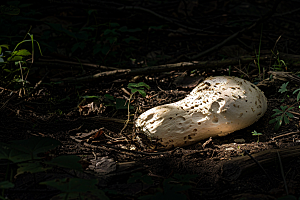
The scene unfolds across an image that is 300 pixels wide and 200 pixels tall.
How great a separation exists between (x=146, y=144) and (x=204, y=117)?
619 millimetres

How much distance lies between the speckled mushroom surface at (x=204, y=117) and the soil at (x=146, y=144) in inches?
4.1

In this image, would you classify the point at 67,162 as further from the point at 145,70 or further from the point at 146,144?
the point at 145,70

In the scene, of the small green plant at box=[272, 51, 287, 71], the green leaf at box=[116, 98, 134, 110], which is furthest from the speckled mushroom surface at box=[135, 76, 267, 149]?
the small green plant at box=[272, 51, 287, 71]

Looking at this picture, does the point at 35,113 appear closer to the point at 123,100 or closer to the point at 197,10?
the point at 123,100

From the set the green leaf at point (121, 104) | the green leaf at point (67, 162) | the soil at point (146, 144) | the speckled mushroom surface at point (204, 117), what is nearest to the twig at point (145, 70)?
the soil at point (146, 144)

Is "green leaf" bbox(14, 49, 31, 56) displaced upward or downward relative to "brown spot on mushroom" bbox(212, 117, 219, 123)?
upward

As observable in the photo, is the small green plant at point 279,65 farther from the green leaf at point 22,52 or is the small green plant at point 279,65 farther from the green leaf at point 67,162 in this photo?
the green leaf at point 22,52

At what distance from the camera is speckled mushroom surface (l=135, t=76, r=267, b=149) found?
239cm

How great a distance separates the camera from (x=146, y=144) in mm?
2418

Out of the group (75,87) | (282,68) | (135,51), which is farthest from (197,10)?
(75,87)

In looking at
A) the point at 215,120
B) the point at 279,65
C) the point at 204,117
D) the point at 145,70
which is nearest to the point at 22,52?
the point at 145,70

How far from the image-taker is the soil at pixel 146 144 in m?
1.62

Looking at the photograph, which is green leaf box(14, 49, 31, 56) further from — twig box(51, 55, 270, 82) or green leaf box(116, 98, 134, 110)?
green leaf box(116, 98, 134, 110)

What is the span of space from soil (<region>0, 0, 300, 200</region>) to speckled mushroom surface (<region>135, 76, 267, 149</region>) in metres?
0.10
